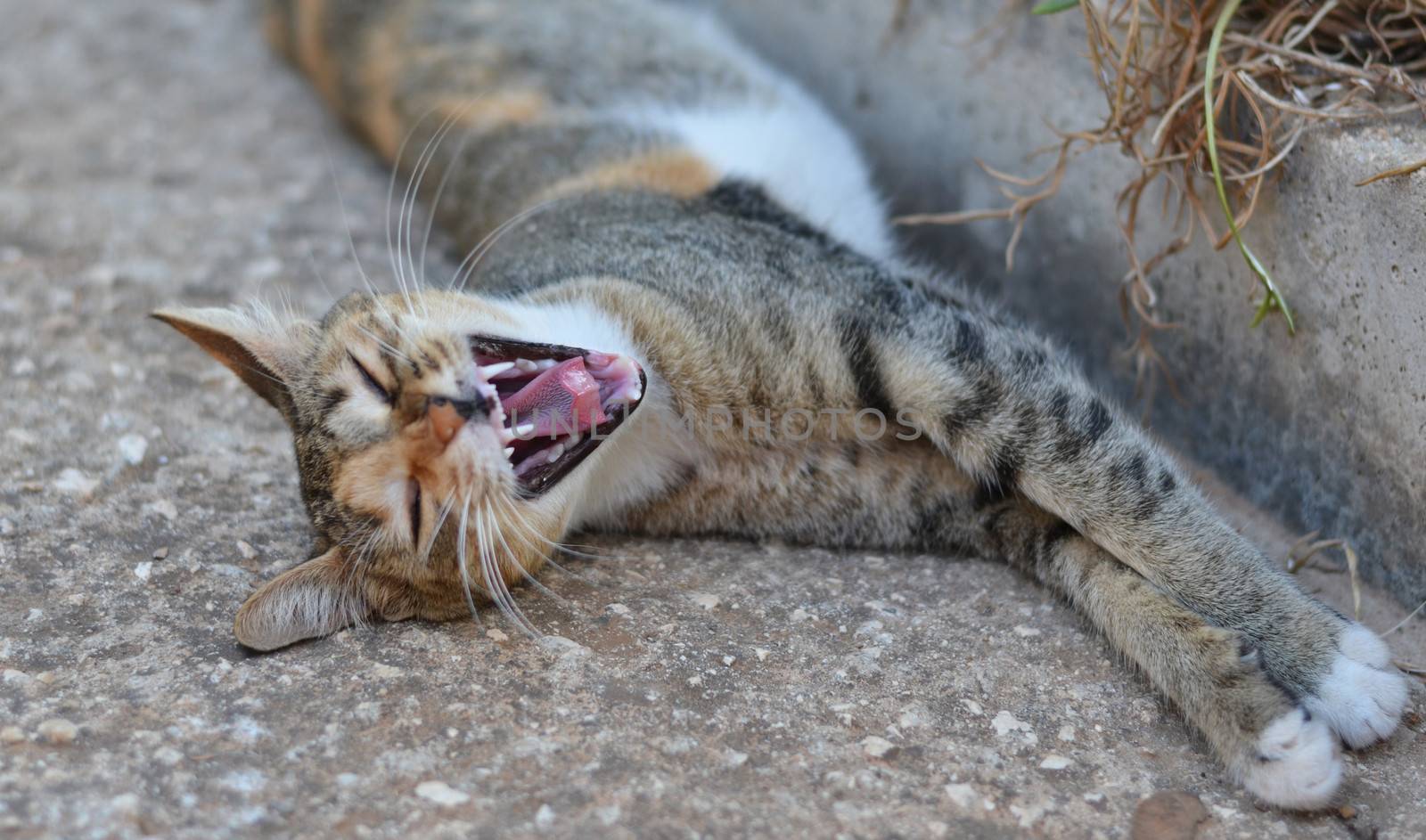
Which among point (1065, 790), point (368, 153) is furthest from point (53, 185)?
point (1065, 790)

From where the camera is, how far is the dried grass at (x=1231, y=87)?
8.21 feet

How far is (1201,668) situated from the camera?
2.21 meters

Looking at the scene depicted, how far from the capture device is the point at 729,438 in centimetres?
269

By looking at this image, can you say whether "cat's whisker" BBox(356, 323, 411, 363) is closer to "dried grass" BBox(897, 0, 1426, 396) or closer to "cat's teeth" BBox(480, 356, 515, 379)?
"cat's teeth" BBox(480, 356, 515, 379)

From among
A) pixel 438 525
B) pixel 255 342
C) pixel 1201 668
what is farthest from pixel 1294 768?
pixel 255 342

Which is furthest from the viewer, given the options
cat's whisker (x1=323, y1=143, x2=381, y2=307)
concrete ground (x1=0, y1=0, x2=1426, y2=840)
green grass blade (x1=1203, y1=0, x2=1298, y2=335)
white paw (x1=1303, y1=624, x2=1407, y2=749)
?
cat's whisker (x1=323, y1=143, x2=381, y2=307)

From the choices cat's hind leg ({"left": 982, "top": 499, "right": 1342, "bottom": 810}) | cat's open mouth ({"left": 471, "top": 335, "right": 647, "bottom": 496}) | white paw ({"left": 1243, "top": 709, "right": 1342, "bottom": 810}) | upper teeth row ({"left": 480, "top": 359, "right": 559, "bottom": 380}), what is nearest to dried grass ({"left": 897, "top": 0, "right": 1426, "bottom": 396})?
cat's hind leg ({"left": 982, "top": 499, "right": 1342, "bottom": 810})

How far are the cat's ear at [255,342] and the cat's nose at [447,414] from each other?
493 millimetres

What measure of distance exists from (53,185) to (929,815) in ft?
12.8

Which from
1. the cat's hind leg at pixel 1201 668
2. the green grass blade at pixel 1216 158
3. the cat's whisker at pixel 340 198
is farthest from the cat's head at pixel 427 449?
the cat's whisker at pixel 340 198

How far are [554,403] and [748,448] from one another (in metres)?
0.50

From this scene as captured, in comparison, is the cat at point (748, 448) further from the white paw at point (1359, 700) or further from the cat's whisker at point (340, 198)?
the cat's whisker at point (340, 198)

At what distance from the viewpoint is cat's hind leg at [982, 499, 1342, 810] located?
2.04 metres

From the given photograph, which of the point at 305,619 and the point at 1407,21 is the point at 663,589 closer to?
the point at 305,619
